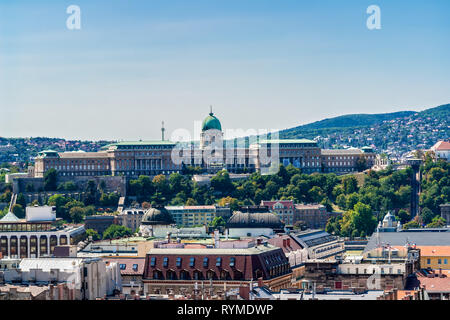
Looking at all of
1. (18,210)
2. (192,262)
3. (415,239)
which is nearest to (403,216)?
(18,210)

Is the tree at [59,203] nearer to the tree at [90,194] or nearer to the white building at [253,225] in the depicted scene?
the tree at [90,194]

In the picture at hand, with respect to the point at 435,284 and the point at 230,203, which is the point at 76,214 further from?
the point at 435,284

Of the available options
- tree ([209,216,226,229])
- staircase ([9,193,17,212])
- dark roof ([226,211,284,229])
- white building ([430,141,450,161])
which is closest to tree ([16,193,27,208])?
staircase ([9,193,17,212])

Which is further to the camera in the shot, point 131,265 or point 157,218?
point 157,218

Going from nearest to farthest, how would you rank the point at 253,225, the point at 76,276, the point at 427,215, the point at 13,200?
the point at 76,276 → the point at 253,225 → the point at 427,215 → the point at 13,200

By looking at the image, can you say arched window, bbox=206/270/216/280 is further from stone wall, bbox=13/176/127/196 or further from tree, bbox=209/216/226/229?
stone wall, bbox=13/176/127/196
